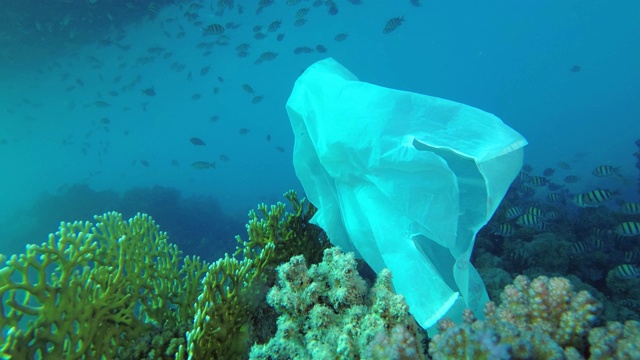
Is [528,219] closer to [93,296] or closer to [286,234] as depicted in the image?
[286,234]

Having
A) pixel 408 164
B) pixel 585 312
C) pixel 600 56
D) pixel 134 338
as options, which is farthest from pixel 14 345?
pixel 600 56

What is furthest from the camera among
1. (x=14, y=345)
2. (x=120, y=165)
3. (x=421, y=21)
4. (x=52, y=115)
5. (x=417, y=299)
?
(x=120, y=165)

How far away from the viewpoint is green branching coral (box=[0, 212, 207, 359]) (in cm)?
237

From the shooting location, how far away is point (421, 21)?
6000cm

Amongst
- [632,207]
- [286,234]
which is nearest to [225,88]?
[632,207]

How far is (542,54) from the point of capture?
9562 centimetres

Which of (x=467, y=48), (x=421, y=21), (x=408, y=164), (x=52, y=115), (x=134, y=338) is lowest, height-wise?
(x=408, y=164)

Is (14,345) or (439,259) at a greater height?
(14,345)

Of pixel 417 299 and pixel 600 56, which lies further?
pixel 600 56

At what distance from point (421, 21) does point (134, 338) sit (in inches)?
2644

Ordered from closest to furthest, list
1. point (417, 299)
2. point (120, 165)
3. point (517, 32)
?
1. point (417, 299)
2. point (120, 165)
3. point (517, 32)

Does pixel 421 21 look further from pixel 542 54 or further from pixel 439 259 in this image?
pixel 439 259

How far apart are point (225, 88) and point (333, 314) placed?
8043 centimetres

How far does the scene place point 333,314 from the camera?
2.45 meters
